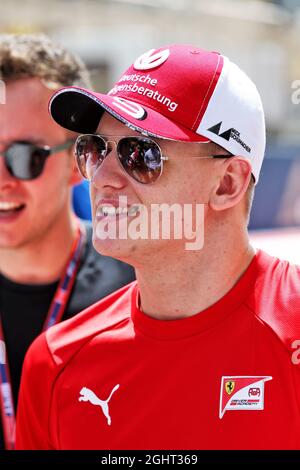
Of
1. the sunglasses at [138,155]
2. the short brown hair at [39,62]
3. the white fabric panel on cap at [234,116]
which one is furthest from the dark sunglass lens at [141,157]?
the short brown hair at [39,62]

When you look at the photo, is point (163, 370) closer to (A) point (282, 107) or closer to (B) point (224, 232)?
(B) point (224, 232)

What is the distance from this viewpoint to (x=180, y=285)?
208 cm

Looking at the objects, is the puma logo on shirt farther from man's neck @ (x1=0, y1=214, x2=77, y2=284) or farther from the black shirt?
man's neck @ (x1=0, y1=214, x2=77, y2=284)

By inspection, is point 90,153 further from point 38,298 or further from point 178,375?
point 38,298

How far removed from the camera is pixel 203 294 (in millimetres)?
2055

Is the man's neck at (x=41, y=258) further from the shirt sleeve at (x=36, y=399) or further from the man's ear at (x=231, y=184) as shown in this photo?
the man's ear at (x=231, y=184)

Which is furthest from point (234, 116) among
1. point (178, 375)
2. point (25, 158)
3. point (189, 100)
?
point (25, 158)

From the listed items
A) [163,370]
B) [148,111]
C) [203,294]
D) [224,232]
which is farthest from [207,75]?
[163,370]

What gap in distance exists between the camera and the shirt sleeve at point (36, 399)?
214cm

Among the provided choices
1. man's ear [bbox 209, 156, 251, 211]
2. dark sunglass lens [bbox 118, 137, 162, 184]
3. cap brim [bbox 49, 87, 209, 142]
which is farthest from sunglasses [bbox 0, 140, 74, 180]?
man's ear [bbox 209, 156, 251, 211]

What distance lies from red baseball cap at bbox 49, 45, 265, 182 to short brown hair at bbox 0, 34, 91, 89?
119 cm

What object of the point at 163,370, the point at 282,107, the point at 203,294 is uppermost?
the point at 203,294

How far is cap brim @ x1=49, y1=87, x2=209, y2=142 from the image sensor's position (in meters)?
1.92

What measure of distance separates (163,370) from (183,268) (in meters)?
0.30
